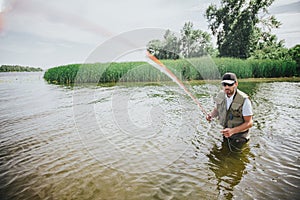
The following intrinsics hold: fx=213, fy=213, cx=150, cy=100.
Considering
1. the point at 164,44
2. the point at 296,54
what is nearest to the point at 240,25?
the point at 296,54

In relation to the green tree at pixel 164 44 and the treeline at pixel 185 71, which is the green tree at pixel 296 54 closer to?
the treeline at pixel 185 71

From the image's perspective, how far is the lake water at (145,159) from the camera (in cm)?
356

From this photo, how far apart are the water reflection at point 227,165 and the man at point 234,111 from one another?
0.74 ft

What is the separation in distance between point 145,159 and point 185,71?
65.0 feet

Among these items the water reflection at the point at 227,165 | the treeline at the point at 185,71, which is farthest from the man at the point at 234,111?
the treeline at the point at 185,71

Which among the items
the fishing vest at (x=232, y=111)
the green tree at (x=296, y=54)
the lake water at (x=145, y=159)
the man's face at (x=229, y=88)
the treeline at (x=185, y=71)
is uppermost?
the green tree at (x=296, y=54)

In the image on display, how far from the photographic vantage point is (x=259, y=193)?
3.38 metres

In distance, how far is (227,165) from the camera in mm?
4266

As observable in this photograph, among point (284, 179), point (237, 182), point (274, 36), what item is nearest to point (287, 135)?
point (284, 179)

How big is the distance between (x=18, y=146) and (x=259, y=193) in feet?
18.7

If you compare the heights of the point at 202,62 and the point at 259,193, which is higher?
the point at 202,62

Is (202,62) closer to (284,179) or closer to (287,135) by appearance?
(287,135)

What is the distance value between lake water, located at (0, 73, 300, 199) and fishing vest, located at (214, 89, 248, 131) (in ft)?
2.31

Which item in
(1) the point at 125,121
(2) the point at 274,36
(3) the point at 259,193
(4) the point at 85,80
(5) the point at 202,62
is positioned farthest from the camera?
(2) the point at 274,36
